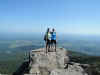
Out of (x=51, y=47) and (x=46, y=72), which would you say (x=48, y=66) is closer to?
(x=46, y=72)

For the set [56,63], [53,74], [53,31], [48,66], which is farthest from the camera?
[53,31]

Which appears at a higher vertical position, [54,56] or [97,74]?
[54,56]

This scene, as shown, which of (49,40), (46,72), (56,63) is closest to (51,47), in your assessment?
(49,40)

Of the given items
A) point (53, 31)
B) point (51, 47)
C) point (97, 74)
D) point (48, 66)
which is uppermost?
point (53, 31)

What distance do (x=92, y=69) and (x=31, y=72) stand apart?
1023 centimetres

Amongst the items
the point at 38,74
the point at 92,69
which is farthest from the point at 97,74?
the point at 38,74

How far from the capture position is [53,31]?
23.6m

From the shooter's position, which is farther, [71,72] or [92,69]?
[92,69]

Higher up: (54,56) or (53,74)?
(54,56)

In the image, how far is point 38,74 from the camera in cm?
1878

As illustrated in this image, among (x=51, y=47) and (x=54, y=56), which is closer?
(x=54, y=56)

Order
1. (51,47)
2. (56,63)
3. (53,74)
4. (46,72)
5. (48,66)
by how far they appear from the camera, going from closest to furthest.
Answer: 1. (53,74)
2. (46,72)
3. (48,66)
4. (56,63)
5. (51,47)

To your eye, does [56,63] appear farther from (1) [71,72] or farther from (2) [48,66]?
(1) [71,72]

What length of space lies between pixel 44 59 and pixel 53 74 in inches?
156
